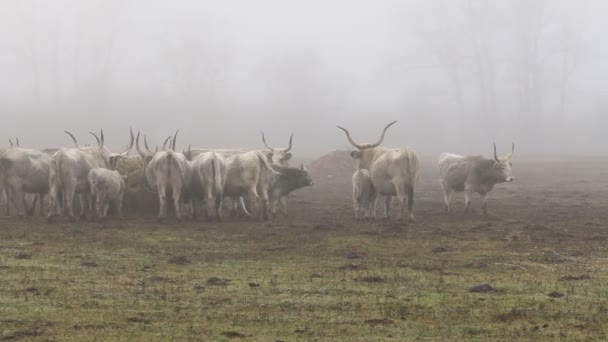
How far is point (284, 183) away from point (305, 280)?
1056cm

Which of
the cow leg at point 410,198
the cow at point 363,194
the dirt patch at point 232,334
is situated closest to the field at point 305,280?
the dirt patch at point 232,334

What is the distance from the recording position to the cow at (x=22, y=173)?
62.3 ft

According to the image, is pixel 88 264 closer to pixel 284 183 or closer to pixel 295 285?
pixel 295 285

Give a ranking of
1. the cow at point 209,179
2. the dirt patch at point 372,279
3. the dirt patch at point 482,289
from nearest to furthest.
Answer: the dirt patch at point 482,289 → the dirt patch at point 372,279 → the cow at point 209,179

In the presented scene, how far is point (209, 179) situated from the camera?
1875cm

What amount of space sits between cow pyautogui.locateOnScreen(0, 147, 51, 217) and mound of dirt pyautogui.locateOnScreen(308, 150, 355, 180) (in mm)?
23524

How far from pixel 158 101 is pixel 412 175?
2741 inches

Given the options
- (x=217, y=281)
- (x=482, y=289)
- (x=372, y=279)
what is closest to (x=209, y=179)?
(x=217, y=281)

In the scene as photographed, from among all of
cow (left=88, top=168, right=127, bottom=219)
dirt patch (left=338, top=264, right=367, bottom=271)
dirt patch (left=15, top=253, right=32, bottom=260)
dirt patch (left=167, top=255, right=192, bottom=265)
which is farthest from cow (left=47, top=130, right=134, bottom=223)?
dirt patch (left=338, top=264, right=367, bottom=271)

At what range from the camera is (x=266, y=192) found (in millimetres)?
19891

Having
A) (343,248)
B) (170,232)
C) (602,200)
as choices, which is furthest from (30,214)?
(602,200)

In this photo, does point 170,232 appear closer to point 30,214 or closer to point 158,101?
point 30,214

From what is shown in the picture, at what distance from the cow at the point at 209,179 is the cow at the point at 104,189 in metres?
1.79

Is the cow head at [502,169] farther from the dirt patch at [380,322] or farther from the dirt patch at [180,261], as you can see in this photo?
the dirt patch at [380,322]
